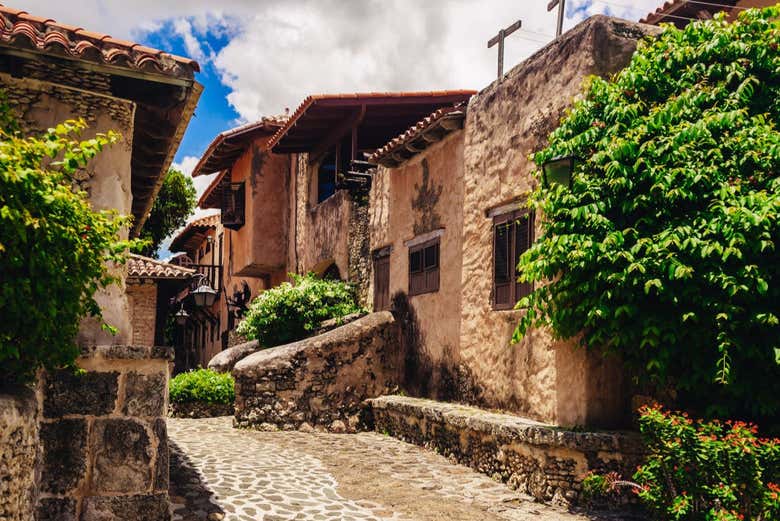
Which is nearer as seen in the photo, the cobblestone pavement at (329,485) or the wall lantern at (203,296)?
the cobblestone pavement at (329,485)

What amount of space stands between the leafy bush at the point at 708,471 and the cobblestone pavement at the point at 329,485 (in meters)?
1.14

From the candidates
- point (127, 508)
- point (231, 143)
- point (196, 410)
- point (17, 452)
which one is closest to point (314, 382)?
point (196, 410)

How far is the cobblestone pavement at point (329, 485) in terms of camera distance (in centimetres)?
703

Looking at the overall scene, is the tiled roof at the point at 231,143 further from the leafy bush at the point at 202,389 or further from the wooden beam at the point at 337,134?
the leafy bush at the point at 202,389

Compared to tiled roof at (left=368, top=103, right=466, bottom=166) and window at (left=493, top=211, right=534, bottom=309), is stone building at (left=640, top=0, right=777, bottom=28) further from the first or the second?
window at (left=493, top=211, right=534, bottom=309)

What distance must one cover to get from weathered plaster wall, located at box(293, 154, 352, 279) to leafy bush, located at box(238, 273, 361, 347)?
0.98 meters

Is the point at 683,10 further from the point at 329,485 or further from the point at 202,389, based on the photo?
the point at 202,389

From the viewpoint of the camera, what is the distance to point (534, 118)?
927 cm

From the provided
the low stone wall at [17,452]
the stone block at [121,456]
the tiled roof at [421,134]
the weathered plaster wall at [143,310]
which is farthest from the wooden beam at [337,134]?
the low stone wall at [17,452]

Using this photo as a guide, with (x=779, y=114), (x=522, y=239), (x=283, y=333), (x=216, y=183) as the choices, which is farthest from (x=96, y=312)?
(x=216, y=183)

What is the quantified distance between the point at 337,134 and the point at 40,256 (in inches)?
523

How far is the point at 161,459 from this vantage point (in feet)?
18.5

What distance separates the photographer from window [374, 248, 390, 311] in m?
14.4

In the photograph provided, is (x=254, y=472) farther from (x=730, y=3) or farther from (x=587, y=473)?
(x=730, y=3)
